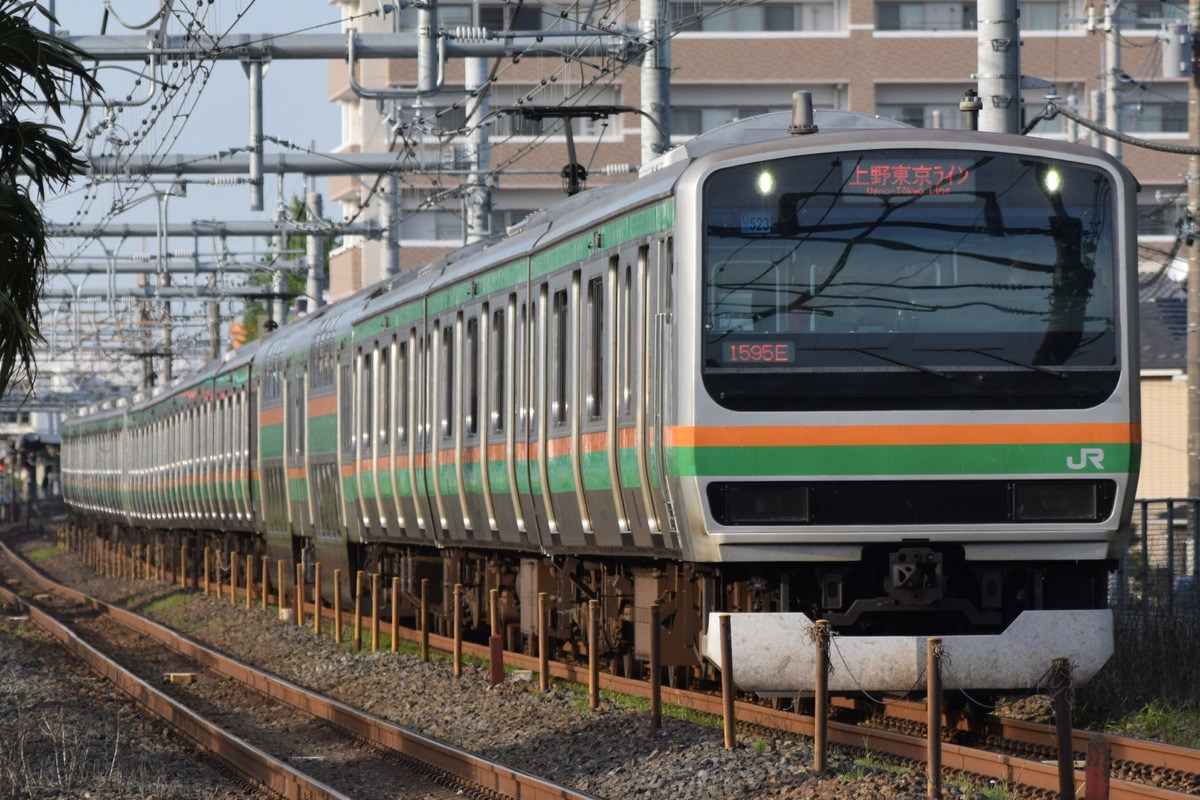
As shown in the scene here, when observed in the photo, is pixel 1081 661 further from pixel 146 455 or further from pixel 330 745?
pixel 146 455

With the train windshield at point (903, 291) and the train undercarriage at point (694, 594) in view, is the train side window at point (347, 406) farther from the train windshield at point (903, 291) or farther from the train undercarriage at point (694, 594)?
the train windshield at point (903, 291)

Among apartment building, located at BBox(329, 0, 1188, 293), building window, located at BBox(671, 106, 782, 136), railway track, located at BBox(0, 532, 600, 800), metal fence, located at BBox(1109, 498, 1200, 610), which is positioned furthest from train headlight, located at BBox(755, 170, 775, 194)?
building window, located at BBox(671, 106, 782, 136)

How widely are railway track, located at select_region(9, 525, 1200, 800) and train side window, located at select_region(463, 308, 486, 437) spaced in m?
3.14

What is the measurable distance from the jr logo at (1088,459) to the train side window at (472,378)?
19.9 feet

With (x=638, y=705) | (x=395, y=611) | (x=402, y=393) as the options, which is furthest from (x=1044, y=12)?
(x=638, y=705)

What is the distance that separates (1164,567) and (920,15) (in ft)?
137

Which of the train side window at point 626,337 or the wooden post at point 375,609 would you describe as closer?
the train side window at point 626,337

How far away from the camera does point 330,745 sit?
14086mm

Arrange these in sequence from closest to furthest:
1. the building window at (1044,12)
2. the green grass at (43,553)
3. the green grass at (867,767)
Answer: the green grass at (867,767)
the green grass at (43,553)
the building window at (1044,12)

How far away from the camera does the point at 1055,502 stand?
1029 cm

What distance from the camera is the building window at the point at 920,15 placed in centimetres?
5812

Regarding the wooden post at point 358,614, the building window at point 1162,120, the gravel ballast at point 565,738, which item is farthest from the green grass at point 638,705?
the building window at point 1162,120

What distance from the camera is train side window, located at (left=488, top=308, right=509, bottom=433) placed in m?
14.6

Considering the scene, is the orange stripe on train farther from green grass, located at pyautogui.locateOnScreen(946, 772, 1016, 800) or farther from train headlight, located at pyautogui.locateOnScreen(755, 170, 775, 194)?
green grass, located at pyautogui.locateOnScreen(946, 772, 1016, 800)
